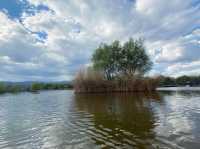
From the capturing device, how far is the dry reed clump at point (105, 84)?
3725 centimetres

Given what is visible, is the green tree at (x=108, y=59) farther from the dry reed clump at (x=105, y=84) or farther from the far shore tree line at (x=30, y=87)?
the far shore tree line at (x=30, y=87)

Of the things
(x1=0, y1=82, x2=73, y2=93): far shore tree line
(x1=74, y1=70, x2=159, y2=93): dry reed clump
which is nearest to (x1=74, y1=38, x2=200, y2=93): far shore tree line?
(x1=74, y1=70, x2=159, y2=93): dry reed clump

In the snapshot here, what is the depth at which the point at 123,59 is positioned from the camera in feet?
139

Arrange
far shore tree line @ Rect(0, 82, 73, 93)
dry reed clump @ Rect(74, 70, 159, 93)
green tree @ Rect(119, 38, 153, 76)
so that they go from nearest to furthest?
dry reed clump @ Rect(74, 70, 159, 93), green tree @ Rect(119, 38, 153, 76), far shore tree line @ Rect(0, 82, 73, 93)

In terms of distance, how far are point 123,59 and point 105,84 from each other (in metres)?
7.89

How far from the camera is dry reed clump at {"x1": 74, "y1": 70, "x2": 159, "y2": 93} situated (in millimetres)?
37250

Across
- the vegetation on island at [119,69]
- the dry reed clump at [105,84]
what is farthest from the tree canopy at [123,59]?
the dry reed clump at [105,84]

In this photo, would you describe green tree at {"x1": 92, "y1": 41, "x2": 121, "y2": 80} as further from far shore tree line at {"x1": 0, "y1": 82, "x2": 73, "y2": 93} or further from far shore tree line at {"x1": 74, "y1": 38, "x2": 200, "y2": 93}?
far shore tree line at {"x1": 0, "y1": 82, "x2": 73, "y2": 93}

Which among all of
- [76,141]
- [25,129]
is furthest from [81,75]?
[76,141]

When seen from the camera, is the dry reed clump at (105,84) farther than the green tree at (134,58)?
No

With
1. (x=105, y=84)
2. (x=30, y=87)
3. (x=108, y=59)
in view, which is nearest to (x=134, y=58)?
(x=108, y=59)


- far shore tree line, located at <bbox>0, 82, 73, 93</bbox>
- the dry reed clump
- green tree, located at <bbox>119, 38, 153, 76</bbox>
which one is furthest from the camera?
far shore tree line, located at <bbox>0, 82, 73, 93</bbox>

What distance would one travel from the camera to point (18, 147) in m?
→ 6.20

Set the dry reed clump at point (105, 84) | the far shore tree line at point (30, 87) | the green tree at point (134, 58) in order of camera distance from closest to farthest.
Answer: the dry reed clump at point (105, 84) < the green tree at point (134, 58) < the far shore tree line at point (30, 87)
